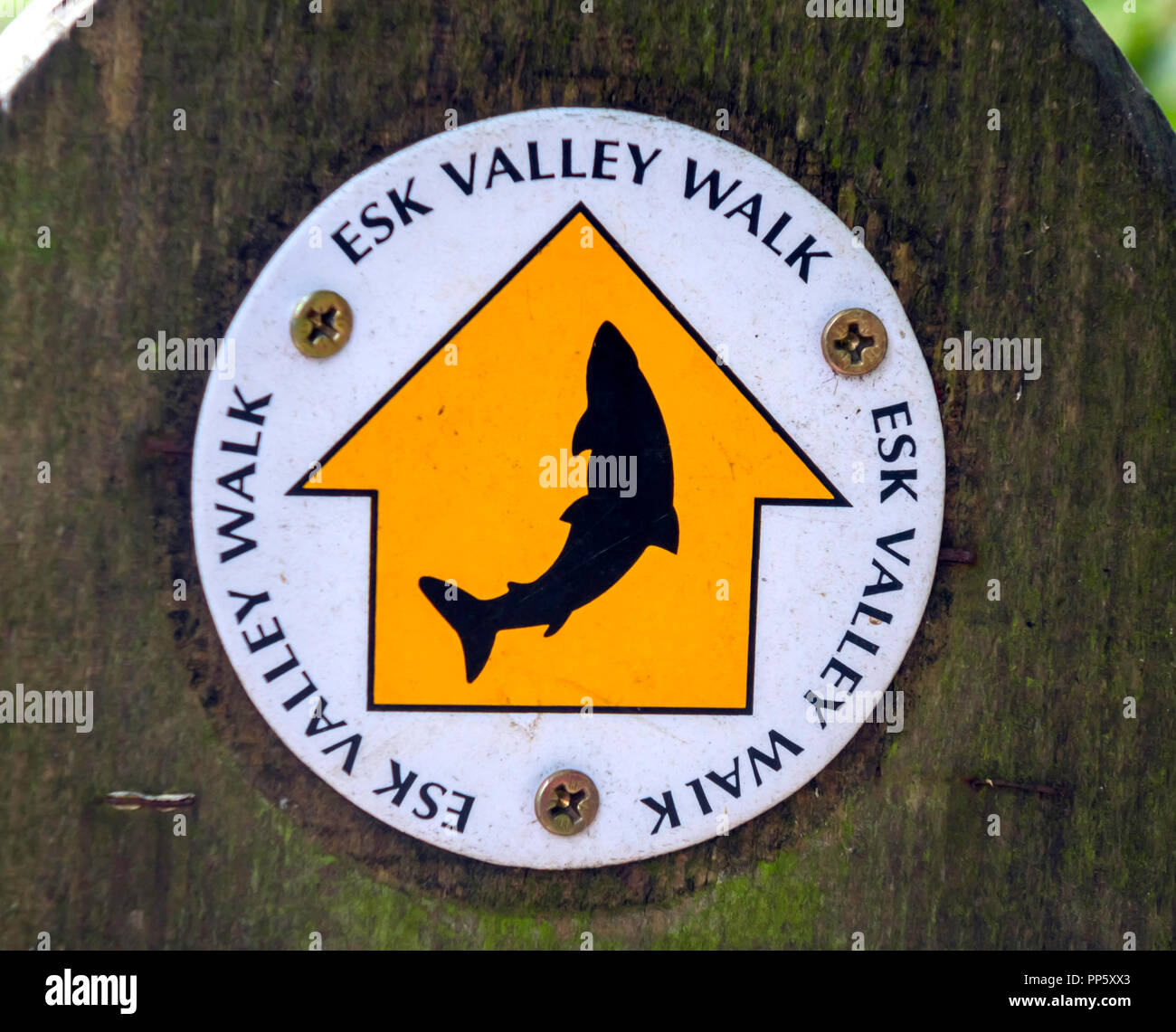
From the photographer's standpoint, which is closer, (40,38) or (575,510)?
(40,38)

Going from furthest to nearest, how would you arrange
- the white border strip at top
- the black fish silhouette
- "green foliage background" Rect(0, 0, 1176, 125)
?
"green foliage background" Rect(0, 0, 1176, 125)
the black fish silhouette
the white border strip at top

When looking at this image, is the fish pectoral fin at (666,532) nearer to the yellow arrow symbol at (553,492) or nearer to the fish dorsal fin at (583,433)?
the yellow arrow symbol at (553,492)

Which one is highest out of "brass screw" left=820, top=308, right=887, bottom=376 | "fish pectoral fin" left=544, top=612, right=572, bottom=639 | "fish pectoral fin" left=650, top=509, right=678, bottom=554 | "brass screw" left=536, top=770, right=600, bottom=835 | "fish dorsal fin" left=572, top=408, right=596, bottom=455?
"brass screw" left=820, top=308, right=887, bottom=376

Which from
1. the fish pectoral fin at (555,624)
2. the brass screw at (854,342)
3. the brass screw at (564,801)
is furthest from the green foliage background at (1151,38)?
the brass screw at (564,801)

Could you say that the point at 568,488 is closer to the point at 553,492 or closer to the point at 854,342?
the point at 553,492

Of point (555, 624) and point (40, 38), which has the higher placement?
point (40, 38)

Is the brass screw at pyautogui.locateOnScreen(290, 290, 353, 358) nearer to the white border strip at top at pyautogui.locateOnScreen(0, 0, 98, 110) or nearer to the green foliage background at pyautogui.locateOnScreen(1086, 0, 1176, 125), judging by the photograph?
the white border strip at top at pyautogui.locateOnScreen(0, 0, 98, 110)

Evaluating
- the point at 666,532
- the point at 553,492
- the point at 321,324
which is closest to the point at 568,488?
the point at 553,492

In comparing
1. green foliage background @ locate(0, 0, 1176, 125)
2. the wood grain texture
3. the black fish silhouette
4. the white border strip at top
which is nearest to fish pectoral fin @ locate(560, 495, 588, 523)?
the black fish silhouette
